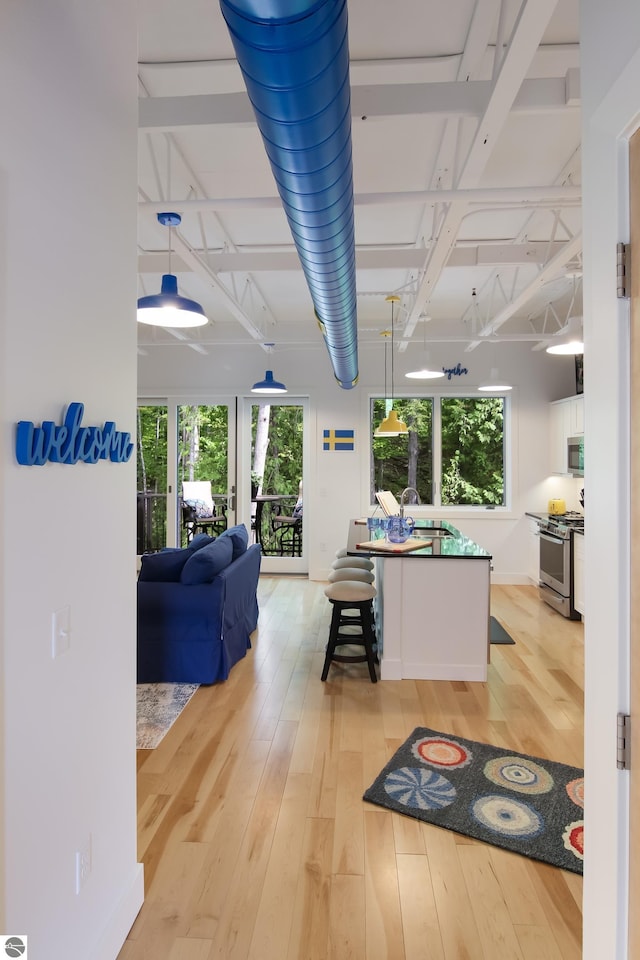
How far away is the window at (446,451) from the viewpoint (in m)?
7.74

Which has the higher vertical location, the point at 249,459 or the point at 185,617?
the point at 249,459

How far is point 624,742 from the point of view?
115cm

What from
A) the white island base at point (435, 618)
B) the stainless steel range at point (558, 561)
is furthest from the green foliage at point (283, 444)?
the white island base at point (435, 618)

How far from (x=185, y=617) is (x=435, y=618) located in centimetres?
178

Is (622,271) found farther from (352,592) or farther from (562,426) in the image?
(562,426)

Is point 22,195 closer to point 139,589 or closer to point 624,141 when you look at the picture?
point 624,141

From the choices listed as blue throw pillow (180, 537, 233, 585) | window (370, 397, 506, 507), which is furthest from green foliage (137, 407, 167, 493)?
blue throw pillow (180, 537, 233, 585)

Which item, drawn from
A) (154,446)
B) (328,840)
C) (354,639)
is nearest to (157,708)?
(354,639)

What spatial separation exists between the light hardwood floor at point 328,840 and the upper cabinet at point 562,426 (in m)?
3.40

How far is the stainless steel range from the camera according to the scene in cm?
580

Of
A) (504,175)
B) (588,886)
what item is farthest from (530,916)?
(504,175)

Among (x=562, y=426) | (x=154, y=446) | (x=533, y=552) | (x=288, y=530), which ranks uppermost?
Answer: (x=562, y=426)

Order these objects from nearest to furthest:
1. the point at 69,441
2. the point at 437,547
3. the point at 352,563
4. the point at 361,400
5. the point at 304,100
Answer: the point at 304,100, the point at 69,441, the point at 437,547, the point at 352,563, the point at 361,400

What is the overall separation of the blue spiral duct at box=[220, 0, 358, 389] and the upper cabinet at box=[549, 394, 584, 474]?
16.4ft
